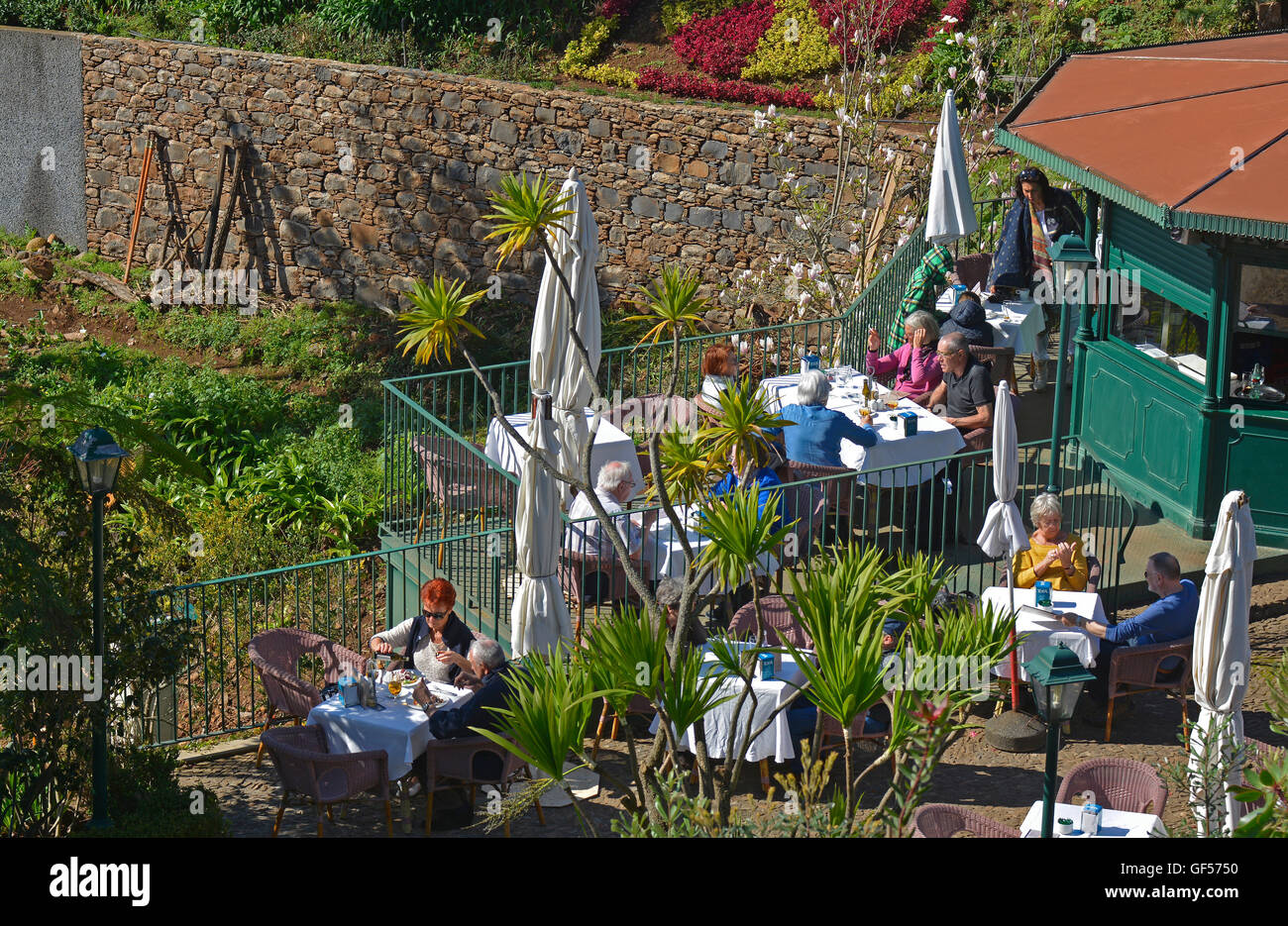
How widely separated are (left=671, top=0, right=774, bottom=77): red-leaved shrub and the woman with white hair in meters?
9.05

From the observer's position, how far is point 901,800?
5.79 meters

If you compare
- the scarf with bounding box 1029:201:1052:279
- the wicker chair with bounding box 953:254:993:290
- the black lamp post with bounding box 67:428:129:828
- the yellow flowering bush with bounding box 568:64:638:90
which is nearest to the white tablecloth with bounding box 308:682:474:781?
the black lamp post with bounding box 67:428:129:828

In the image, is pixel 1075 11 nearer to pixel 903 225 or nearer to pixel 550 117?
pixel 903 225

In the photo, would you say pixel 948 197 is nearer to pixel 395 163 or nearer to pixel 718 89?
pixel 718 89

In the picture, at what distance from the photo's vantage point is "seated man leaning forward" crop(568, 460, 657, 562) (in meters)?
10.5

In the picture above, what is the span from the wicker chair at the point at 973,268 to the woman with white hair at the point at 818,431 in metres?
3.67

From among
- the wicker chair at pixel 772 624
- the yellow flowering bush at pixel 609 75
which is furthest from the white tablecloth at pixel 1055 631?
the yellow flowering bush at pixel 609 75

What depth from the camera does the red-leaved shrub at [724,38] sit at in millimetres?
19688

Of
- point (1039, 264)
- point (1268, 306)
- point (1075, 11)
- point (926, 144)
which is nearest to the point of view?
point (1268, 306)

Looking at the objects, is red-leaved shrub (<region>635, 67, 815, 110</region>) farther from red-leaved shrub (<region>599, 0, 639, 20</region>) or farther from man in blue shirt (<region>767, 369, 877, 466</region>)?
man in blue shirt (<region>767, 369, 877, 466</region>)

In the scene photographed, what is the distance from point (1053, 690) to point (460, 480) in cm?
624
